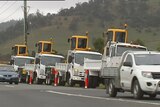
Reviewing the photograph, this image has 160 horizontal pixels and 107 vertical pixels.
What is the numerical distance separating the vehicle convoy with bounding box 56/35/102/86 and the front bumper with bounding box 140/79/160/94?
1916 cm

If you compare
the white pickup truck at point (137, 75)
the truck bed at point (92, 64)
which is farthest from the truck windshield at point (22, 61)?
the white pickup truck at point (137, 75)

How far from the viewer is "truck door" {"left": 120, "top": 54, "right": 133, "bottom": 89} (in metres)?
21.7

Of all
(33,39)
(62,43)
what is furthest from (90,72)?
(33,39)

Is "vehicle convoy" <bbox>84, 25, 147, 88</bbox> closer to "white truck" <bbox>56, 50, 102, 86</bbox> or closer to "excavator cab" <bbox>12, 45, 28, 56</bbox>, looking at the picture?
"white truck" <bbox>56, 50, 102, 86</bbox>

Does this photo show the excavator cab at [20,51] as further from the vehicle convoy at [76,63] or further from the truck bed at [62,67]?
the vehicle convoy at [76,63]

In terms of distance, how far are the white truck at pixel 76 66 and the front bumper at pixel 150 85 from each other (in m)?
19.0

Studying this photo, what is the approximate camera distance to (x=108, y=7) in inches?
5463

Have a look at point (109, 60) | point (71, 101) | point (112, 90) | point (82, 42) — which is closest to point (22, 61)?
point (82, 42)

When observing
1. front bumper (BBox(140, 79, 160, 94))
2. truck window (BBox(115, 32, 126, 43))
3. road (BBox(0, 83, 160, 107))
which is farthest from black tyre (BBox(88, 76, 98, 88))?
front bumper (BBox(140, 79, 160, 94))

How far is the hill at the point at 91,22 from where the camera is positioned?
12169cm

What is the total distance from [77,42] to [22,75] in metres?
12.6

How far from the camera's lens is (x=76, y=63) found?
40.3 m

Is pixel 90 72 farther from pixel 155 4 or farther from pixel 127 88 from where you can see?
pixel 155 4

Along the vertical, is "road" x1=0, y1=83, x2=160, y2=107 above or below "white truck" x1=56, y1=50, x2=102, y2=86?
below
